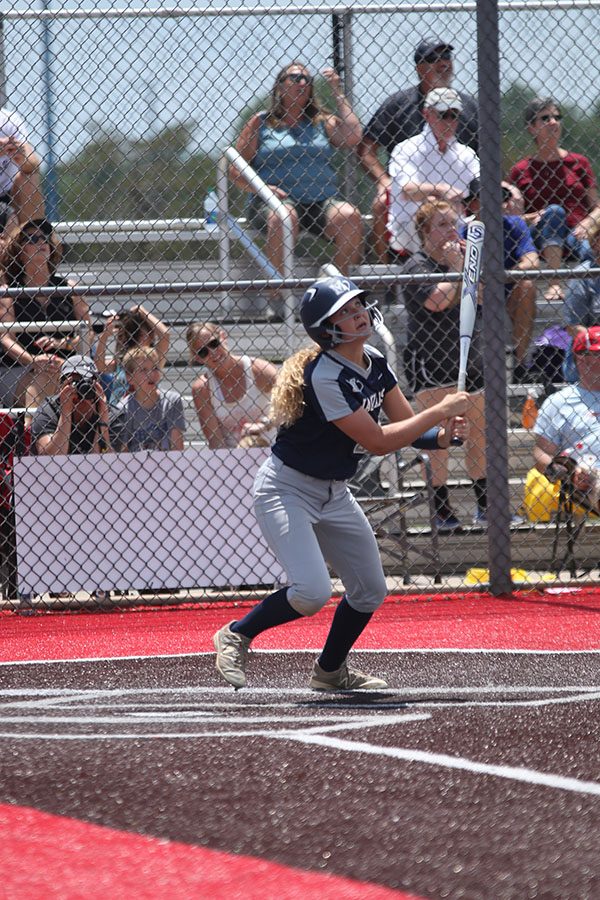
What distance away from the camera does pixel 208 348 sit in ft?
26.6

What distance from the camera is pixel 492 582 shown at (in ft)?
25.1

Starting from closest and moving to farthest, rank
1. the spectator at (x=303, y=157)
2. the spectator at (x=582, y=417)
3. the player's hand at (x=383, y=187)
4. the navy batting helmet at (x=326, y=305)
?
the navy batting helmet at (x=326, y=305) → the spectator at (x=582, y=417) → the spectator at (x=303, y=157) → the player's hand at (x=383, y=187)

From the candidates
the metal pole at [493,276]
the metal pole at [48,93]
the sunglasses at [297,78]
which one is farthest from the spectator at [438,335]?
the metal pole at [48,93]

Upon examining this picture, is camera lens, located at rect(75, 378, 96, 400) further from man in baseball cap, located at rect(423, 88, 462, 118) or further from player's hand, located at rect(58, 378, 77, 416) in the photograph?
man in baseball cap, located at rect(423, 88, 462, 118)

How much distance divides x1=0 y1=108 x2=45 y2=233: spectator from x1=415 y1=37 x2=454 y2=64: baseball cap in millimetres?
2439

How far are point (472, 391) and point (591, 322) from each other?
107 centimetres

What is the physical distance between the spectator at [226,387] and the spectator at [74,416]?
66 centimetres

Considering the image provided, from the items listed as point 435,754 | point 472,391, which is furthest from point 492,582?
point 435,754

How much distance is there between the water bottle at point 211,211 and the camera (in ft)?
31.6

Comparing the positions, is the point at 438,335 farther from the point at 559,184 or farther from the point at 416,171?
the point at 559,184

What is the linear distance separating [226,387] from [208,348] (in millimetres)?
266

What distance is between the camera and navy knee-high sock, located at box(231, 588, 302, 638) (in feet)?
15.8

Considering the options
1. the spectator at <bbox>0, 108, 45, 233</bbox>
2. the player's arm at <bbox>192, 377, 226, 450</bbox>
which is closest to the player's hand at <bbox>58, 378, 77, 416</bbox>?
the player's arm at <bbox>192, 377, 226, 450</bbox>

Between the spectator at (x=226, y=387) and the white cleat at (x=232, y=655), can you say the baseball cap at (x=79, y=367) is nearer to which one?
the spectator at (x=226, y=387)
